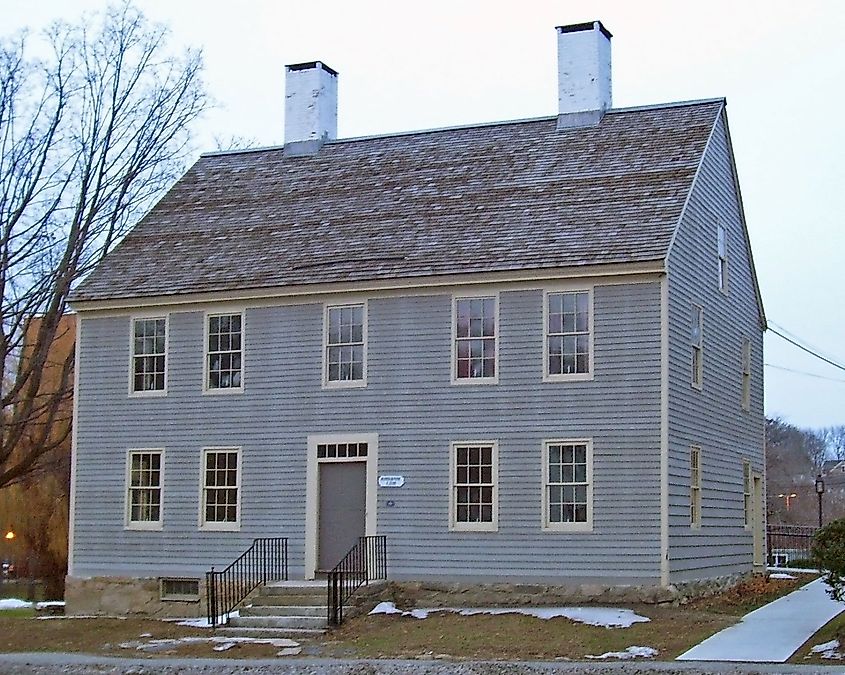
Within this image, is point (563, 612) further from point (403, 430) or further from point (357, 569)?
point (403, 430)

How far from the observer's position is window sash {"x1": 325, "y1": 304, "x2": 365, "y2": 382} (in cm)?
2347

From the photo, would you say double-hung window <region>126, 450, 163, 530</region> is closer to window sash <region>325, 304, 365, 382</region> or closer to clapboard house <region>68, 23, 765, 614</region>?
clapboard house <region>68, 23, 765, 614</region>

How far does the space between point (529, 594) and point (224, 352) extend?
7.20m

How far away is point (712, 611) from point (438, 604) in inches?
173

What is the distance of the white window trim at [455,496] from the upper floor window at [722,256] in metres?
6.02

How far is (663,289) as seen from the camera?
21.3 meters

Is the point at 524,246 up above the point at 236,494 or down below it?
above

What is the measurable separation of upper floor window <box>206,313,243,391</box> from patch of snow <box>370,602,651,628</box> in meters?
5.27

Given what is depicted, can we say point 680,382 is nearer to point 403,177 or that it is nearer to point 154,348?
point 403,177

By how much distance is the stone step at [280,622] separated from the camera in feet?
67.4

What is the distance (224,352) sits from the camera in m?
24.5

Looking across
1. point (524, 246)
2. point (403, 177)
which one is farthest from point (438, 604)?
point (403, 177)

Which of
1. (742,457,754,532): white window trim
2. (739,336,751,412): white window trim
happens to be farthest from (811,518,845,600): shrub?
(739,336,751,412): white window trim

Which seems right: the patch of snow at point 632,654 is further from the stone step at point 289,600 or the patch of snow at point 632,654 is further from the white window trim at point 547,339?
the stone step at point 289,600
